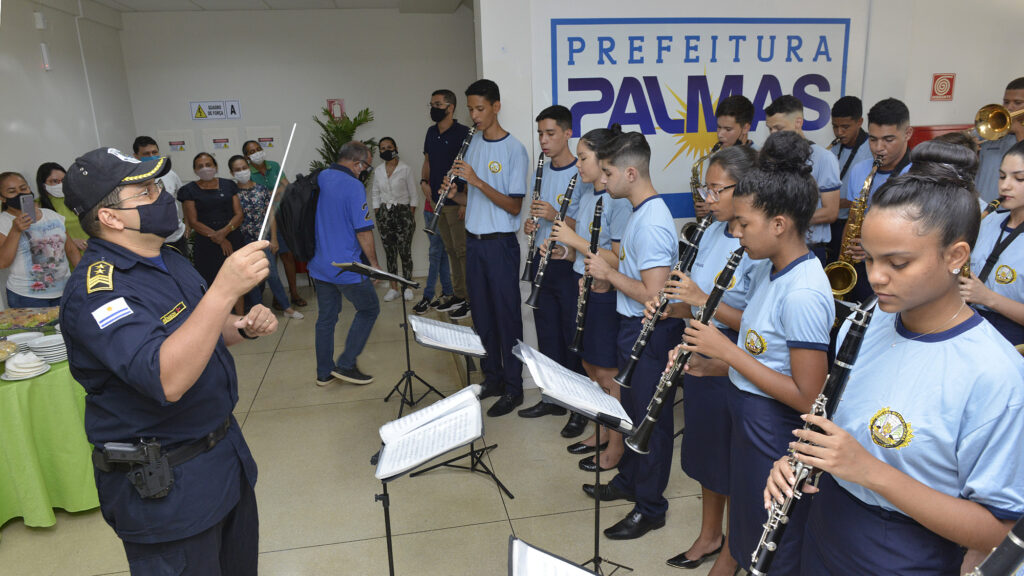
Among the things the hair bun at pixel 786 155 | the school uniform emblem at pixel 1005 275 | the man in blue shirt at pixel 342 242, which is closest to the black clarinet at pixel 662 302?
the hair bun at pixel 786 155

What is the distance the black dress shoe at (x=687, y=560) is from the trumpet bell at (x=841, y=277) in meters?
1.37

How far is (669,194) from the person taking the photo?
488cm

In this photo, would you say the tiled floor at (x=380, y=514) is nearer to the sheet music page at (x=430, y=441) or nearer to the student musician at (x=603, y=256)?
the student musician at (x=603, y=256)

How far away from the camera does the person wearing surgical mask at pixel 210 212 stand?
6.41 m

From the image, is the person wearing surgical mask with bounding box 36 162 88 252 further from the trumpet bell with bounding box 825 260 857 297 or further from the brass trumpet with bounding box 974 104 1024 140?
the brass trumpet with bounding box 974 104 1024 140

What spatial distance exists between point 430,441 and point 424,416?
273 millimetres

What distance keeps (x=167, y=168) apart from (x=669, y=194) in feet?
12.3

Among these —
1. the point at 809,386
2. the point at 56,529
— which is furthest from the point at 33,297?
the point at 809,386

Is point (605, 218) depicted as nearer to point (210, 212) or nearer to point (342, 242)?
point (342, 242)

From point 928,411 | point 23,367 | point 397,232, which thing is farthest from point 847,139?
point 23,367

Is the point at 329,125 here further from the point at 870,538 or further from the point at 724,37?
the point at 870,538

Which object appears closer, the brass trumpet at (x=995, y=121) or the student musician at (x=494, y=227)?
the brass trumpet at (x=995, y=121)

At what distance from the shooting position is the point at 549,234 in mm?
3977

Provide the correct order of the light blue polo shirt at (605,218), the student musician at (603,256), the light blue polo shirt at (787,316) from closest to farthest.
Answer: the light blue polo shirt at (787,316) → the student musician at (603,256) → the light blue polo shirt at (605,218)
